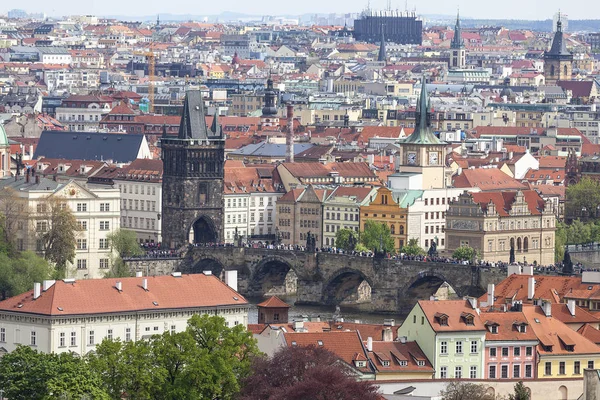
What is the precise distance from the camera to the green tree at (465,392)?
235 feet

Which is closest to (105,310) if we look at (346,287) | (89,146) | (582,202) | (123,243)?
(123,243)

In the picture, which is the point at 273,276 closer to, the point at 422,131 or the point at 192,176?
the point at 192,176

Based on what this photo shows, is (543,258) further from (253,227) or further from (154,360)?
(154,360)

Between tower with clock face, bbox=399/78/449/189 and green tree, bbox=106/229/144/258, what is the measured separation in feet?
68.8

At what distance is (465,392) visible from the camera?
72.0m

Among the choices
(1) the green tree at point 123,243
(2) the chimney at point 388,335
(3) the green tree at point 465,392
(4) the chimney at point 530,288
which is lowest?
(1) the green tree at point 123,243

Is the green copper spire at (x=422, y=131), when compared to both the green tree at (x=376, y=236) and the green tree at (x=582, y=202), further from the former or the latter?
the green tree at (x=582, y=202)

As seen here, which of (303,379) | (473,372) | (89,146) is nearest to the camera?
(303,379)

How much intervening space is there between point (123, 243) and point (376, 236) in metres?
16.2

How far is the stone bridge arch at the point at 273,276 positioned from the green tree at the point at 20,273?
20.4 m

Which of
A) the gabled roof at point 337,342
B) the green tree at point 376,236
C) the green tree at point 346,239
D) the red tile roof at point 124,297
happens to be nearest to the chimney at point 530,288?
the red tile roof at point 124,297

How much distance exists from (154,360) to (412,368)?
8.62 meters

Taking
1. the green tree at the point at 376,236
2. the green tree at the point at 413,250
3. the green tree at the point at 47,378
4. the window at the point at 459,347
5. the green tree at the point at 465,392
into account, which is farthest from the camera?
the green tree at the point at 376,236

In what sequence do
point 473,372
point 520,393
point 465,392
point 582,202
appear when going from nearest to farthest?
point 520,393 < point 465,392 < point 473,372 < point 582,202
